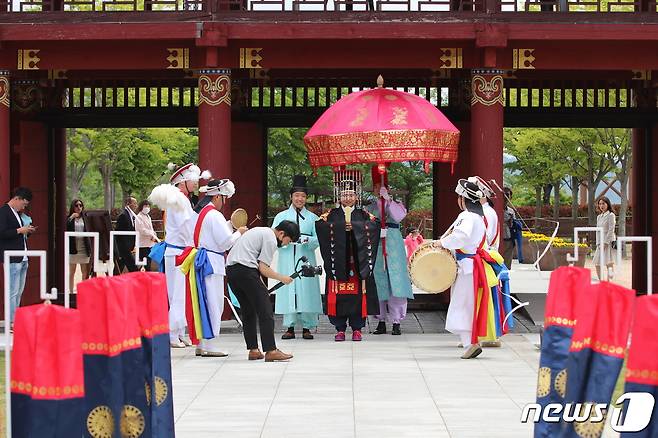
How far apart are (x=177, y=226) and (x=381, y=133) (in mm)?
2618

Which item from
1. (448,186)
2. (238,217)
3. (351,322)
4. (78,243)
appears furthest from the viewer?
(78,243)

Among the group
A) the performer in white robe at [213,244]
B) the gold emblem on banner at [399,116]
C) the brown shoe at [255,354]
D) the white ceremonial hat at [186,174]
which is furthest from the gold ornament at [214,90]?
the brown shoe at [255,354]

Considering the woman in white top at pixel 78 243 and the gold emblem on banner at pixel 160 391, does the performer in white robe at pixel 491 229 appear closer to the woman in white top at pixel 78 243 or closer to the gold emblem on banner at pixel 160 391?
the gold emblem on banner at pixel 160 391

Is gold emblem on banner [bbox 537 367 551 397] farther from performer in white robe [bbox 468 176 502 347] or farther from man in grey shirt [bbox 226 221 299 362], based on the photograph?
performer in white robe [bbox 468 176 502 347]

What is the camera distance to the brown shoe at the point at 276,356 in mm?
12461

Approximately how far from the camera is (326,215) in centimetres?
1459

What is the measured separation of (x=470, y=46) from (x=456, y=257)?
3287 millimetres

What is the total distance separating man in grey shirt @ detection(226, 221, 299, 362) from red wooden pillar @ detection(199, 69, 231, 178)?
9.83 feet

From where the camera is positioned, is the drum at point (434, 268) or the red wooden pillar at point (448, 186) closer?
the drum at point (434, 268)

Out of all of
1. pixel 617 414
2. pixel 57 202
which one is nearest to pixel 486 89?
pixel 57 202

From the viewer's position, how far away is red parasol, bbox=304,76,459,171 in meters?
14.3

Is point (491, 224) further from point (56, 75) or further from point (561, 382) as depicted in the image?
point (561, 382)

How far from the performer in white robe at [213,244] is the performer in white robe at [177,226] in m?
0.31

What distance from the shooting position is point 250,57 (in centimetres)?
1535
